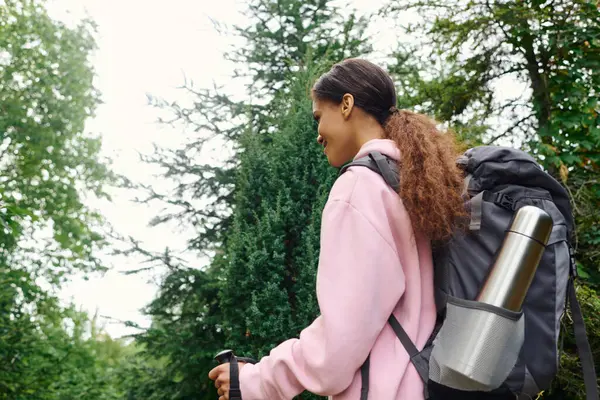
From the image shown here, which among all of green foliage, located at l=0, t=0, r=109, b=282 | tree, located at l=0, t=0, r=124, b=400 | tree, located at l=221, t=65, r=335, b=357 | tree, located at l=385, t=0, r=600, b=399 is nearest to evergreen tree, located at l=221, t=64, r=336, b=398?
tree, located at l=221, t=65, r=335, b=357

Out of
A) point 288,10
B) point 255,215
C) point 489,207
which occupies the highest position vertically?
point 288,10

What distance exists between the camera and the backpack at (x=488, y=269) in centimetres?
147

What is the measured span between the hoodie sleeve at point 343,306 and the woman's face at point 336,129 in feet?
0.99

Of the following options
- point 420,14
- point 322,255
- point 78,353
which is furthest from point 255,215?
point 78,353

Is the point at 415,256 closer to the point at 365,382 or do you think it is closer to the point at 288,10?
the point at 365,382

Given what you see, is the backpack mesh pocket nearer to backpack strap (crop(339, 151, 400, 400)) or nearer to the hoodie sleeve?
the hoodie sleeve

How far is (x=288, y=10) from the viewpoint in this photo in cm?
755

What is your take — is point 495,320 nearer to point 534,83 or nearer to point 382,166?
point 382,166

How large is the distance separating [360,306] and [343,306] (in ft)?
0.13

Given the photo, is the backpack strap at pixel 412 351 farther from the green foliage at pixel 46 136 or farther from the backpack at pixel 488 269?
the green foliage at pixel 46 136

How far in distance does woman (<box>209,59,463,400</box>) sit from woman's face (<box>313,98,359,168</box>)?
0.14 m

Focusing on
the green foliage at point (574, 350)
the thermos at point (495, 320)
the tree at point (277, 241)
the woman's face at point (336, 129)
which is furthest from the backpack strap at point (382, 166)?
the green foliage at point (574, 350)

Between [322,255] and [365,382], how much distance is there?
0.31 m

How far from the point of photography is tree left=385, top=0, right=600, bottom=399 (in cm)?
590
